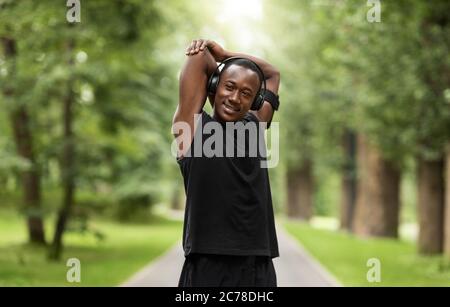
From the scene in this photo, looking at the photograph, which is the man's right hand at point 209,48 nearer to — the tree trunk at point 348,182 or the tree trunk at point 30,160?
the tree trunk at point 30,160

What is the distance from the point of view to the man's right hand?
358 centimetres

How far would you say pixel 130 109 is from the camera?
18812 mm

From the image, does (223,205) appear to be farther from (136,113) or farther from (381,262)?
(136,113)

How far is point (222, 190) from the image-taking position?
136 inches

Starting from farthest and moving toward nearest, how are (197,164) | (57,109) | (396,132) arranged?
(57,109) < (396,132) < (197,164)

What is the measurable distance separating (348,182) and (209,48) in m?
29.4

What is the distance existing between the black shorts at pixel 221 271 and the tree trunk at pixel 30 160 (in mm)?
13080

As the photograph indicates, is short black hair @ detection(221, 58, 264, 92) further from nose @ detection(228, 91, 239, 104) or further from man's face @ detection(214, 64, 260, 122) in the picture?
nose @ detection(228, 91, 239, 104)

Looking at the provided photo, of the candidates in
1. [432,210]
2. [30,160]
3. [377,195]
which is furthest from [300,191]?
[30,160]

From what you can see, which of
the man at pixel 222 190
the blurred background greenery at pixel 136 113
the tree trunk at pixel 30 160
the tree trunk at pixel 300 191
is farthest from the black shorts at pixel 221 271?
the tree trunk at pixel 300 191

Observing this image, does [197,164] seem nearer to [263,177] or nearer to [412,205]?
[263,177]

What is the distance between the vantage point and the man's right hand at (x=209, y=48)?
11.7 ft
